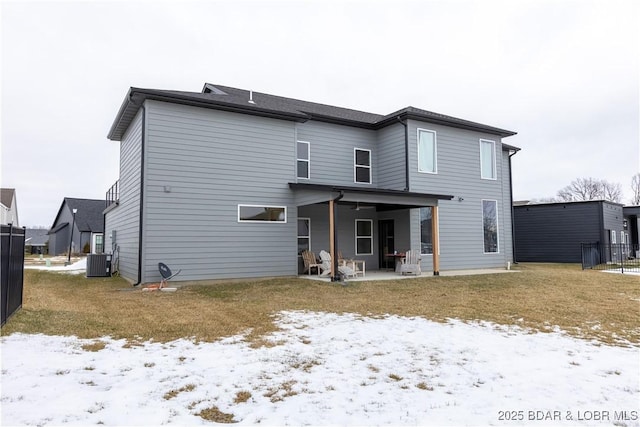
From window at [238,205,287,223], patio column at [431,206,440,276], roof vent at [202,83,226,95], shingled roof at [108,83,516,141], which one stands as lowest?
patio column at [431,206,440,276]

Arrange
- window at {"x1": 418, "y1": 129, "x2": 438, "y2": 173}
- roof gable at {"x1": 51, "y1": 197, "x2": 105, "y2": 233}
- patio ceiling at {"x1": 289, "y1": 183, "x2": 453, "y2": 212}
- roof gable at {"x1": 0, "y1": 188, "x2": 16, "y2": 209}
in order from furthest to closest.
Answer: roof gable at {"x1": 0, "y1": 188, "x2": 16, "y2": 209}, roof gable at {"x1": 51, "y1": 197, "x2": 105, "y2": 233}, window at {"x1": 418, "y1": 129, "x2": 438, "y2": 173}, patio ceiling at {"x1": 289, "y1": 183, "x2": 453, "y2": 212}

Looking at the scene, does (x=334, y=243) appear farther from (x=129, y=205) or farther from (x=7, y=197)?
(x=7, y=197)

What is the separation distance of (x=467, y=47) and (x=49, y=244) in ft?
145

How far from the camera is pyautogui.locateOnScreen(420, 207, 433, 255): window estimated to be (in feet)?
47.2

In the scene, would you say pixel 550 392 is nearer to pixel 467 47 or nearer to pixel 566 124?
pixel 467 47

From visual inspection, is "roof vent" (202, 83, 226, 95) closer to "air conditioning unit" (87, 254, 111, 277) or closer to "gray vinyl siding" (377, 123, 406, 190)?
"gray vinyl siding" (377, 123, 406, 190)

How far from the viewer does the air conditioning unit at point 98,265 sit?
13.8m

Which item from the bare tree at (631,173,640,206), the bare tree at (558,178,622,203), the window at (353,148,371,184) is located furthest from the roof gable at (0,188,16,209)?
the bare tree at (631,173,640,206)

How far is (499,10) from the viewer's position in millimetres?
11453

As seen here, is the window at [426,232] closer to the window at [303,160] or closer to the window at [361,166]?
the window at [361,166]

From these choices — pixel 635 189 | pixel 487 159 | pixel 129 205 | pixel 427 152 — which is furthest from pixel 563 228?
pixel 635 189

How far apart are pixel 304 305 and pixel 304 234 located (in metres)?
5.96

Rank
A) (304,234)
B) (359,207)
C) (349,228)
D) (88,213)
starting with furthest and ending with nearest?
(88,213), (359,207), (349,228), (304,234)

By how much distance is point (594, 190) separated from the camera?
168 feet
